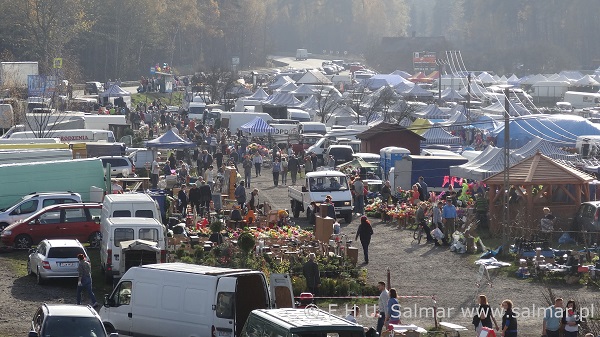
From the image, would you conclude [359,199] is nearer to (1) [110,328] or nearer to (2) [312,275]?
(2) [312,275]

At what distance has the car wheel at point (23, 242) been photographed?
26422 millimetres

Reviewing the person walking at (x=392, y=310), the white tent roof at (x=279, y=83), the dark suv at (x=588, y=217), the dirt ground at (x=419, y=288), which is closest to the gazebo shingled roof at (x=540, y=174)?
the dark suv at (x=588, y=217)

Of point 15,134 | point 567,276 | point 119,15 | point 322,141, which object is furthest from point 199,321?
point 119,15

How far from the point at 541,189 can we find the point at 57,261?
13.8 meters

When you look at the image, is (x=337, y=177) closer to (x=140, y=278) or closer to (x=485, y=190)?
(x=485, y=190)

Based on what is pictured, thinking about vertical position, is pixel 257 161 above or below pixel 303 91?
below

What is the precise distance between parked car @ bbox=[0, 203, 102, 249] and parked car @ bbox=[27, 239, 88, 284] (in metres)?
3.76

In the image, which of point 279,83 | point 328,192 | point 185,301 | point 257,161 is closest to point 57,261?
point 185,301

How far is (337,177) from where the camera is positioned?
33531 mm

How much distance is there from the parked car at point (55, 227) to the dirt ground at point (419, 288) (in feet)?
1.37

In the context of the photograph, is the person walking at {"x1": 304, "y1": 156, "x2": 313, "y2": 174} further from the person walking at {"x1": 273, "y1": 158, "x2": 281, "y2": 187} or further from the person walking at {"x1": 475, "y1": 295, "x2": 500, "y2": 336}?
the person walking at {"x1": 475, "y1": 295, "x2": 500, "y2": 336}

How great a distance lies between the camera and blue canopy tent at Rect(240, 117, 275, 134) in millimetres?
53875

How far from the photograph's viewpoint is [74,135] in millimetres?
43969

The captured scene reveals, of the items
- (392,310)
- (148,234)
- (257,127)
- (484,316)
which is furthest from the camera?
(257,127)
